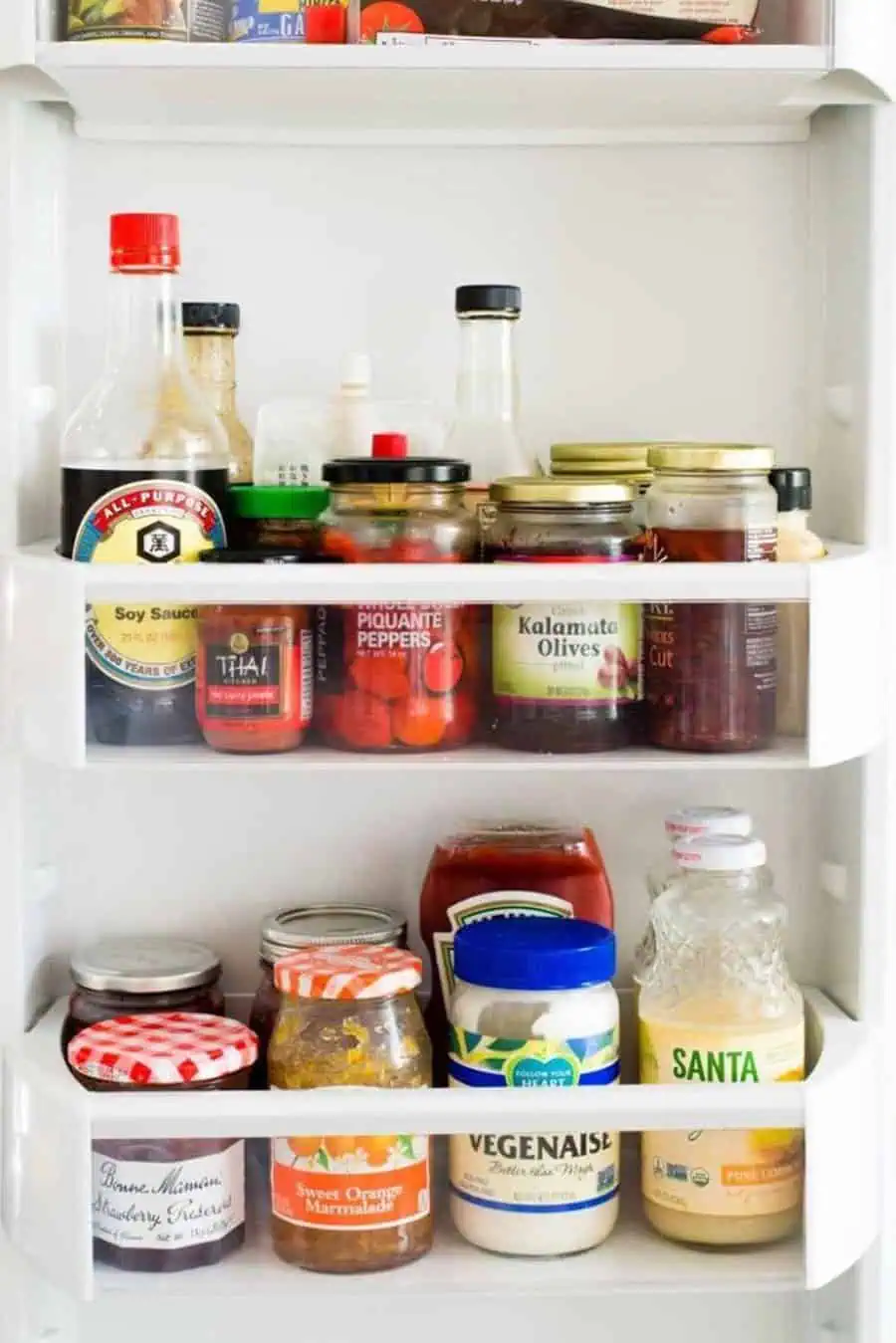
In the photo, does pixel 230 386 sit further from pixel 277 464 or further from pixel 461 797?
pixel 461 797

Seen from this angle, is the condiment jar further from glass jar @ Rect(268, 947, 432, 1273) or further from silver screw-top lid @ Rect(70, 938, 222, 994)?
silver screw-top lid @ Rect(70, 938, 222, 994)

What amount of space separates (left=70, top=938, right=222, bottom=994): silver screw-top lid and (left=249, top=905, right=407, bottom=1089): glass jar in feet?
0.13

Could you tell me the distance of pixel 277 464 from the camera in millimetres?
1218

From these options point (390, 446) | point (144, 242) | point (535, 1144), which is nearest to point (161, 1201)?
point (535, 1144)

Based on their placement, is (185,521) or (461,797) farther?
(461,797)

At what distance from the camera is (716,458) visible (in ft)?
3.58

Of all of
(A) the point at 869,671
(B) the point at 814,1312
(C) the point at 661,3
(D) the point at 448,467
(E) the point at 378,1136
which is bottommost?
(B) the point at 814,1312

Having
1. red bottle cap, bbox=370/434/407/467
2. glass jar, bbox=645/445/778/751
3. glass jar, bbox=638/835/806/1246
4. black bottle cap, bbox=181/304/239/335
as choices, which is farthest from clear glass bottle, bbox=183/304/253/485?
glass jar, bbox=638/835/806/1246

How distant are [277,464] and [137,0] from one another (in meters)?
0.30

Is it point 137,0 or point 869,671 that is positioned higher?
point 137,0

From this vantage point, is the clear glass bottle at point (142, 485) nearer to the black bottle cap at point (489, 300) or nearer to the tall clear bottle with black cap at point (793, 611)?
the black bottle cap at point (489, 300)

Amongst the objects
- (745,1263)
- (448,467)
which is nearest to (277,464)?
(448,467)

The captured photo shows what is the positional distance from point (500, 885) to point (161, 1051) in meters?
0.26

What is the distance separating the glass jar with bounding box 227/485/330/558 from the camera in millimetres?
1141
